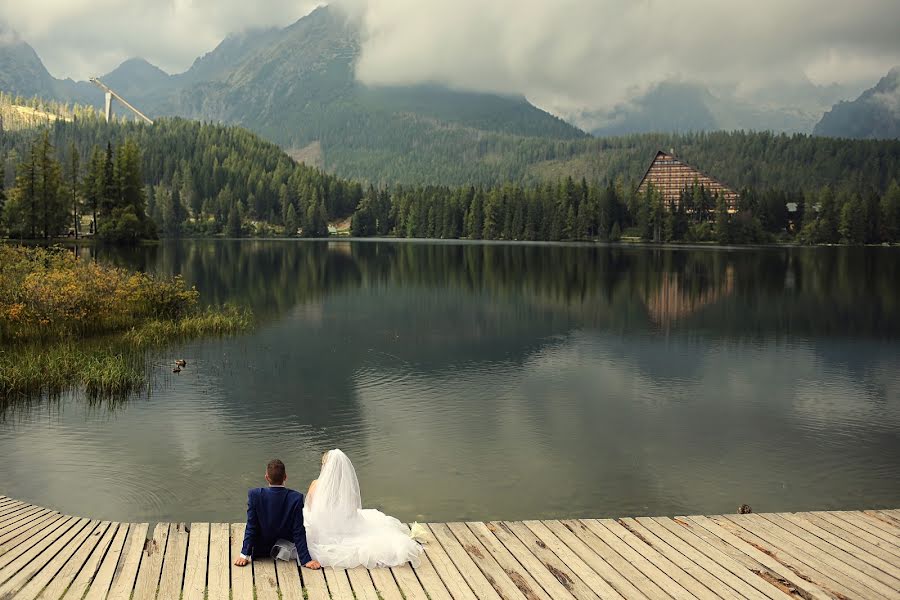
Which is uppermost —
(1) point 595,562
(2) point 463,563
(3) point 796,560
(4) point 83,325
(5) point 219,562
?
(4) point 83,325

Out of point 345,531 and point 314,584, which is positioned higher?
point 345,531

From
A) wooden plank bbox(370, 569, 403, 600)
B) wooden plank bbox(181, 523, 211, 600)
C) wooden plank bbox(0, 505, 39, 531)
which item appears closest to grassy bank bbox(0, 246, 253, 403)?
wooden plank bbox(0, 505, 39, 531)

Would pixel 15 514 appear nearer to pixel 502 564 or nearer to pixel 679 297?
pixel 502 564

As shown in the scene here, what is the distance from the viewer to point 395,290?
72500 mm

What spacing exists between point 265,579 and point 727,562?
7581 mm

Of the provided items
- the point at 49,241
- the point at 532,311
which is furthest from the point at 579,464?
the point at 49,241

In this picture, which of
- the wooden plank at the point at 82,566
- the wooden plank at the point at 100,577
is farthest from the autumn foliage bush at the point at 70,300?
the wooden plank at the point at 100,577

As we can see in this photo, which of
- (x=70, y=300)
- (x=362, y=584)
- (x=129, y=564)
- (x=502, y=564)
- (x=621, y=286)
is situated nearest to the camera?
(x=362, y=584)

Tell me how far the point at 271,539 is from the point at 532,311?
4755cm

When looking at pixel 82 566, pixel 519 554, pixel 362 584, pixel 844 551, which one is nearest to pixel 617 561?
pixel 519 554

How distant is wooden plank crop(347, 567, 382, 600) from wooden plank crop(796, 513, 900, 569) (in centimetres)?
819

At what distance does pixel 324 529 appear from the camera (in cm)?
1256

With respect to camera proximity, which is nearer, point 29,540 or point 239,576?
point 239,576

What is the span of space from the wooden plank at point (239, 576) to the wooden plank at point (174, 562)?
742mm
